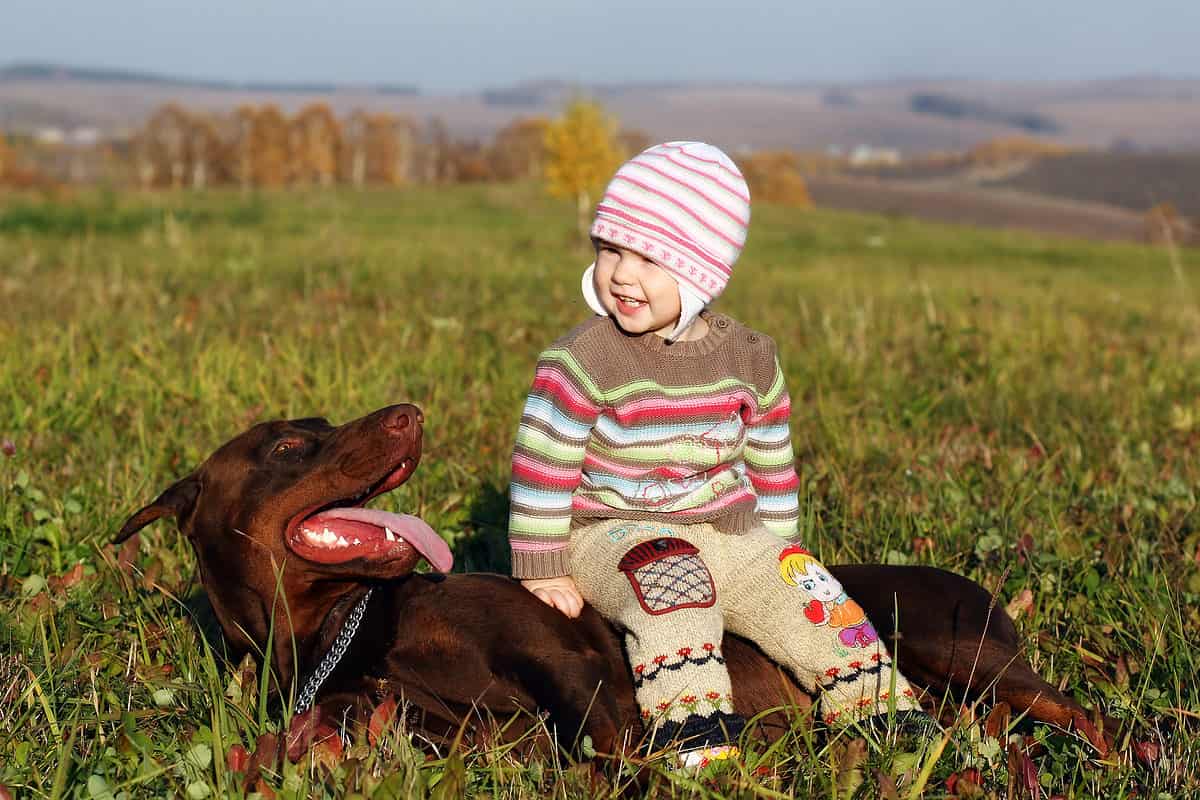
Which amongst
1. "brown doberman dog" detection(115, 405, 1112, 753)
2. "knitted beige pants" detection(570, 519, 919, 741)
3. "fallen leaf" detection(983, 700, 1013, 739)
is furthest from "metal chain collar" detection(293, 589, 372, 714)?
"fallen leaf" detection(983, 700, 1013, 739)

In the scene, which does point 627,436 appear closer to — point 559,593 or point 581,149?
point 559,593

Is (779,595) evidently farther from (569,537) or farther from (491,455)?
(491,455)

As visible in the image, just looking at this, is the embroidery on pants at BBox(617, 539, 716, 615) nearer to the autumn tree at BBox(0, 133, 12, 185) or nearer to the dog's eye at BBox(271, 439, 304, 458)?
the dog's eye at BBox(271, 439, 304, 458)

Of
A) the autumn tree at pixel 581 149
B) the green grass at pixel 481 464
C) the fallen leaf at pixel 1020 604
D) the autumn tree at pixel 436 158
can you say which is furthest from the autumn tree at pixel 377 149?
the fallen leaf at pixel 1020 604

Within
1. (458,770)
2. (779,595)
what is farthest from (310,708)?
(779,595)

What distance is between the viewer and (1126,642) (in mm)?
3311

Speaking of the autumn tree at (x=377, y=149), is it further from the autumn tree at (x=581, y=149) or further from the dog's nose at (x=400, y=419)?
the dog's nose at (x=400, y=419)

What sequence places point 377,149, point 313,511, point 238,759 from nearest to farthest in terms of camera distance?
point 238,759, point 313,511, point 377,149

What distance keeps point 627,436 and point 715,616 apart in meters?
0.52

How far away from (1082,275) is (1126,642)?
633 inches

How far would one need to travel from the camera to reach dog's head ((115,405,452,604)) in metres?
2.70

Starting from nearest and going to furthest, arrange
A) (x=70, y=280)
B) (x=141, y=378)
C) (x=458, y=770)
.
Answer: (x=458, y=770) < (x=141, y=378) < (x=70, y=280)

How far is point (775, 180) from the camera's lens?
5381cm

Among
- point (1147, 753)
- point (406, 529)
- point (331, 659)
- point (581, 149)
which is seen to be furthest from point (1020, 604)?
point (581, 149)
